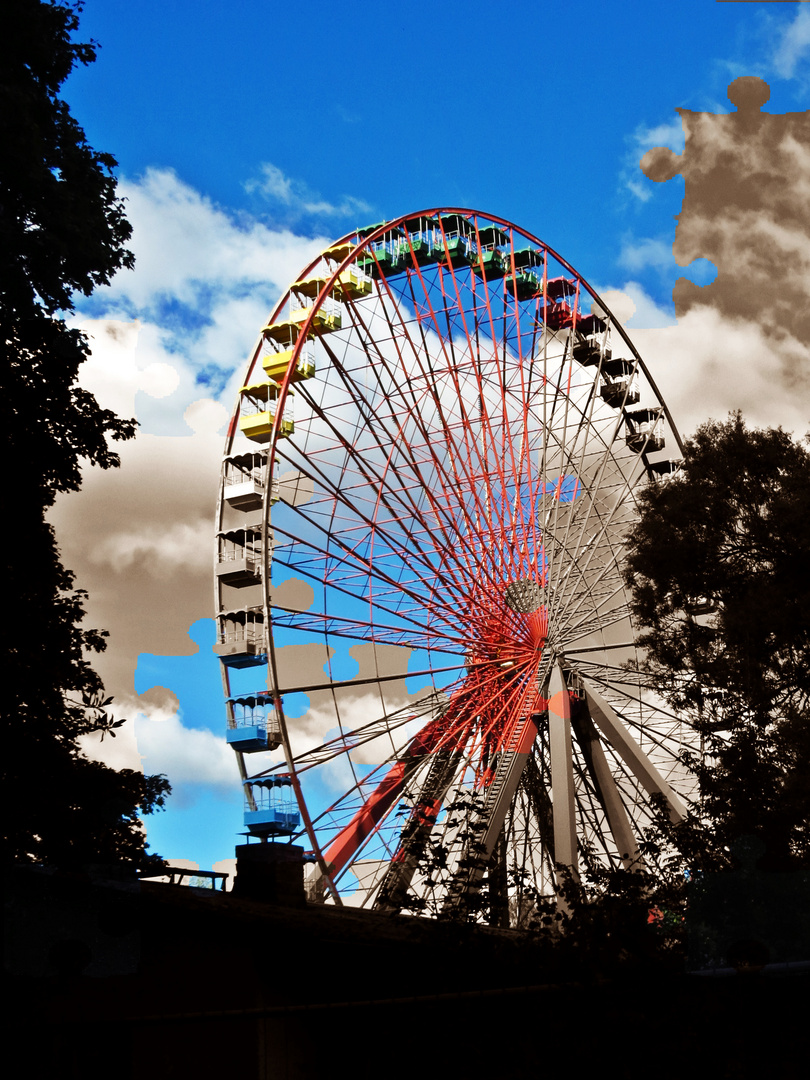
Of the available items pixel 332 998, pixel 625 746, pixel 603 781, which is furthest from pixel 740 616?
pixel 603 781

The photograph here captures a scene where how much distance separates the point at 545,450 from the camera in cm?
2614

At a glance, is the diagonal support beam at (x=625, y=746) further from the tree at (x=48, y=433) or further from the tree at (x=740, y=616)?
the tree at (x=48, y=433)

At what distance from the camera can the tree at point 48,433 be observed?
1210 centimetres

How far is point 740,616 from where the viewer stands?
50.7 feet

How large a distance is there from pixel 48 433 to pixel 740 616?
8687mm

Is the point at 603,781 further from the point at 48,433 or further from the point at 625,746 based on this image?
the point at 48,433

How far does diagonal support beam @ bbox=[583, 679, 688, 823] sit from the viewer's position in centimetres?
2348

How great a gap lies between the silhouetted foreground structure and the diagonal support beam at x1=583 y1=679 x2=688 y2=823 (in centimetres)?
1273

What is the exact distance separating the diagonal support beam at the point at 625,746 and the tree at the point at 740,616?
640cm

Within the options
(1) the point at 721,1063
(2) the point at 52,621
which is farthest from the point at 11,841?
(1) the point at 721,1063

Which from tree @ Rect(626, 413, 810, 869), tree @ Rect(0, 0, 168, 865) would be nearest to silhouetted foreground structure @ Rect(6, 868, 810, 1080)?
tree @ Rect(0, 0, 168, 865)

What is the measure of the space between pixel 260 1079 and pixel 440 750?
14471 mm

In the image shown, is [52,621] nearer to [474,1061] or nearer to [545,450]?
[474,1061]

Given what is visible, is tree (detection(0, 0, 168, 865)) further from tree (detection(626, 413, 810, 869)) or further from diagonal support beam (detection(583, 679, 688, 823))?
diagonal support beam (detection(583, 679, 688, 823))
